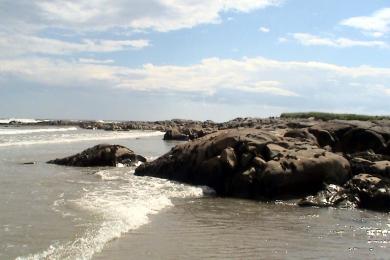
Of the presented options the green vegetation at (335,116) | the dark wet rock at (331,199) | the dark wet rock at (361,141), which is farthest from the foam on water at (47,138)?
the dark wet rock at (331,199)

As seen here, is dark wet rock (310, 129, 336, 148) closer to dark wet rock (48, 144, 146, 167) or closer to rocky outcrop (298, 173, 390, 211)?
rocky outcrop (298, 173, 390, 211)

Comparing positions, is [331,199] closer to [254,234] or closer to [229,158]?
[229,158]

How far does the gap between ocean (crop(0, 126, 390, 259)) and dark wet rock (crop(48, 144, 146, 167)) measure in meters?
7.46

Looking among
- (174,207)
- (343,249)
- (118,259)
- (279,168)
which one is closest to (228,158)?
(279,168)

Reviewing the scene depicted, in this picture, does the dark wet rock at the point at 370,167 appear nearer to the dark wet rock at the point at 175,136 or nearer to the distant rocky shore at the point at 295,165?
the distant rocky shore at the point at 295,165

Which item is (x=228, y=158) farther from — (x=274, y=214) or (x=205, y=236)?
(x=205, y=236)

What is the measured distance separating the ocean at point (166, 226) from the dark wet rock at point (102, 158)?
746cm

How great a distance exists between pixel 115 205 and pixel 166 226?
10.3 feet

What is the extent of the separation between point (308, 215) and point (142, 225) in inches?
215

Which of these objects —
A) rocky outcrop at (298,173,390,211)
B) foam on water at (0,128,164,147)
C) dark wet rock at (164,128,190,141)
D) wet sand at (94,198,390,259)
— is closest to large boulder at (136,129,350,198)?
rocky outcrop at (298,173,390,211)

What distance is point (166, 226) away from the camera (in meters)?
13.4

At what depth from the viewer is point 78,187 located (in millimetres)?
19453

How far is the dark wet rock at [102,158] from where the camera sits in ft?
91.6

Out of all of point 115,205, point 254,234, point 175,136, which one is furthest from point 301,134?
point 175,136
